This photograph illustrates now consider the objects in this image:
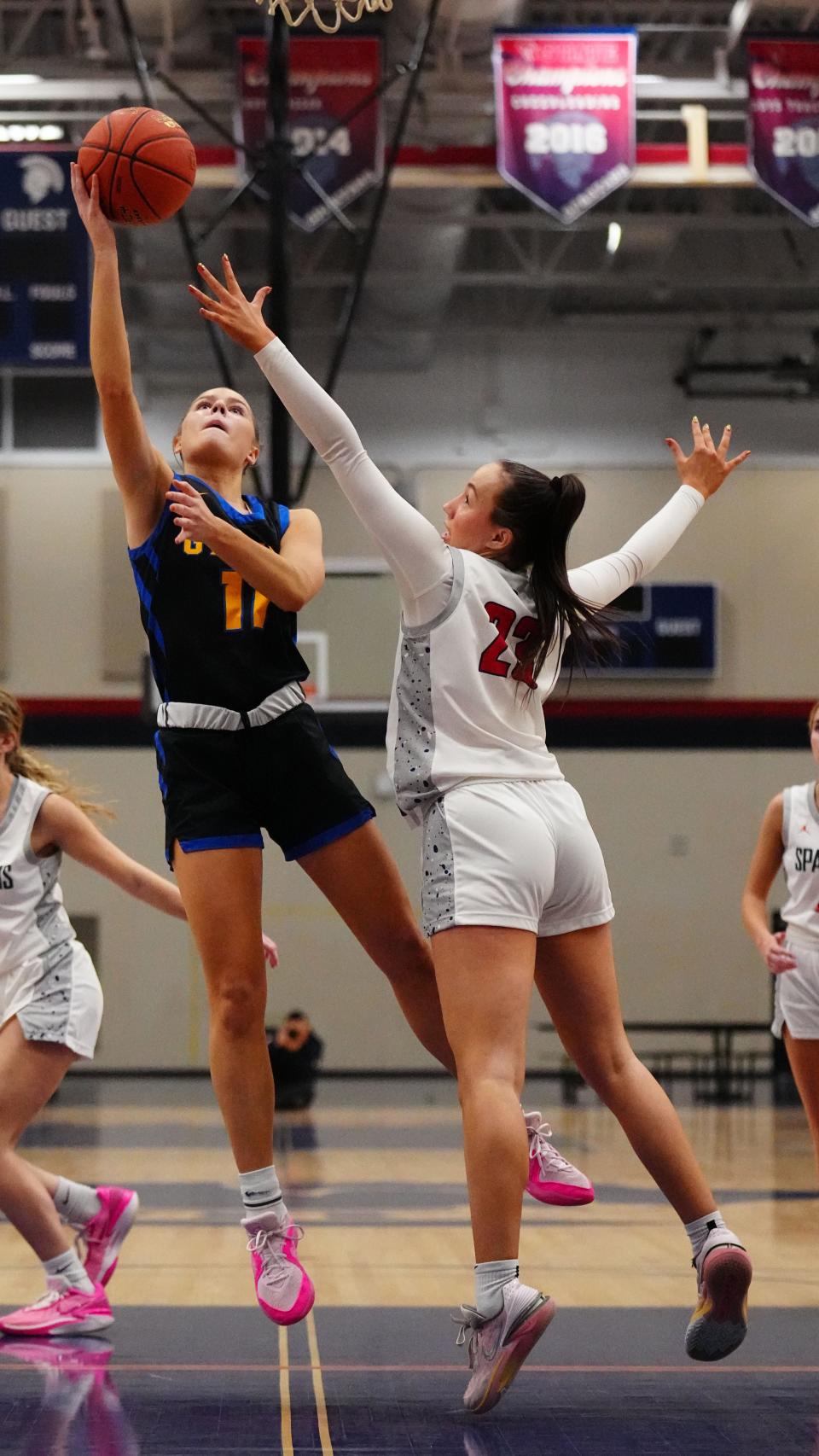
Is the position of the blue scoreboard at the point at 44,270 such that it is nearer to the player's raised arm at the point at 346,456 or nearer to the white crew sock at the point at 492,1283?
the player's raised arm at the point at 346,456

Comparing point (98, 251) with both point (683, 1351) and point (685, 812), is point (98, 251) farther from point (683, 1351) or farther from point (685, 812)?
point (685, 812)

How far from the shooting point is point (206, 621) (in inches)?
141

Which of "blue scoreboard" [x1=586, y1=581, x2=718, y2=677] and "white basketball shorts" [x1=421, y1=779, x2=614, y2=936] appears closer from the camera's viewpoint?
"white basketball shorts" [x1=421, y1=779, x2=614, y2=936]

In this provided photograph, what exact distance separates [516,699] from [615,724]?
1348 centimetres

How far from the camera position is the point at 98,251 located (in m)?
3.40

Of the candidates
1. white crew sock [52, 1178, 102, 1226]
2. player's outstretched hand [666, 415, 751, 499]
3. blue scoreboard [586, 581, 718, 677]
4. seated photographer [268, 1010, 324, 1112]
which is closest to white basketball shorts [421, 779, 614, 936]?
player's outstretched hand [666, 415, 751, 499]

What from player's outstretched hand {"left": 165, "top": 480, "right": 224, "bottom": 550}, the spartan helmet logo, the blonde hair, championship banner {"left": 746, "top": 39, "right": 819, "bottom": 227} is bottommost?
the blonde hair

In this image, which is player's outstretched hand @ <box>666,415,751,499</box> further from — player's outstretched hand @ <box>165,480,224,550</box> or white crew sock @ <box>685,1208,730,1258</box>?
white crew sock @ <box>685,1208,730,1258</box>

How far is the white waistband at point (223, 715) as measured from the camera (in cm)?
357

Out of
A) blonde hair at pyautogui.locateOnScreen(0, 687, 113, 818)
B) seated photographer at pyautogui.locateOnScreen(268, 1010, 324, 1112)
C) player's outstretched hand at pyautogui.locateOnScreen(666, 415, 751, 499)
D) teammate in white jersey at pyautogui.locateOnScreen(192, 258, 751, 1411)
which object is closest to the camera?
teammate in white jersey at pyautogui.locateOnScreen(192, 258, 751, 1411)

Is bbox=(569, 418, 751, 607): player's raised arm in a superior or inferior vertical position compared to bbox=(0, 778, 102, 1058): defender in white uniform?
superior

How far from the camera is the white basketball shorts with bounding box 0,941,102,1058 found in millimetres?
4367

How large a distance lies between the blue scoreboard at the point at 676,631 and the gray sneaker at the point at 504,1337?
13321 millimetres

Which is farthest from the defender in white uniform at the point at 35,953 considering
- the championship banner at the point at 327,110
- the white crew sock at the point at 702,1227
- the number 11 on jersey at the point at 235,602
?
the championship banner at the point at 327,110
